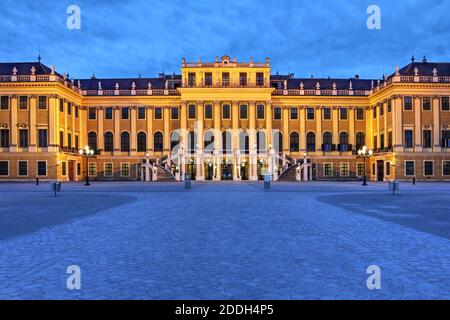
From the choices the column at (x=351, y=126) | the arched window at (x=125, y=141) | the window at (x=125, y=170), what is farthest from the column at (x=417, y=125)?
the arched window at (x=125, y=141)

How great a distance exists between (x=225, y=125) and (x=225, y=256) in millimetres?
53843

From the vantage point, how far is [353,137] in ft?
207

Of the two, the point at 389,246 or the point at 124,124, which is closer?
the point at 389,246

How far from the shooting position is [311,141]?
6353 cm

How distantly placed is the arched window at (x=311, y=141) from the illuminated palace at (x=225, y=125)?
23 centimetres

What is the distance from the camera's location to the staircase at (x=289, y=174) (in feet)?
191

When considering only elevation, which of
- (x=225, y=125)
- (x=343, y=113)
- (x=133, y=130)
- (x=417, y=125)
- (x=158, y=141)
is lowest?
(x=158, y=141)

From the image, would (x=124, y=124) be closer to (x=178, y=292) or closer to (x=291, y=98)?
(x=291, y=98)

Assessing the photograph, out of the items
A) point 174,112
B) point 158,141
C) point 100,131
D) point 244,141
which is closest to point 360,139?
point 244,141

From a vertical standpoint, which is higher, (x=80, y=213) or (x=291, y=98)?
(x=291, y=98)

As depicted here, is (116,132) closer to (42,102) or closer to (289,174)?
(42,102)

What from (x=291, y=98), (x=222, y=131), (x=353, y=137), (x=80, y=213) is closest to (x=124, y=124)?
(x=222, y=131)

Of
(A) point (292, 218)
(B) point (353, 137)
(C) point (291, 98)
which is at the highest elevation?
(C) point (291, 98)
